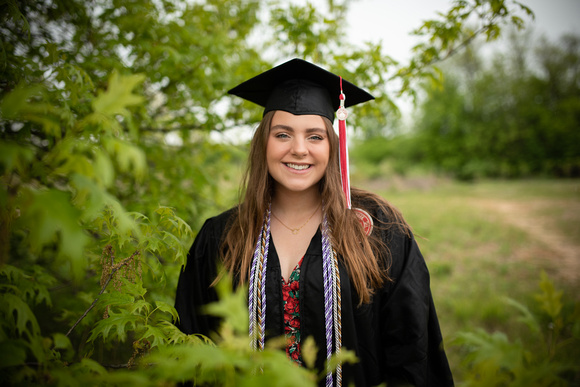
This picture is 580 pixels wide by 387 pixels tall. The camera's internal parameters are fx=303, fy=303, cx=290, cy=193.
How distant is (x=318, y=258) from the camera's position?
187 cm

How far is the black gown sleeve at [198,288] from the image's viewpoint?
1.96 meters

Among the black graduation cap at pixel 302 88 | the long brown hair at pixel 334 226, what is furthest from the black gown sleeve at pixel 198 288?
the black graduation cap at pixel 302 88

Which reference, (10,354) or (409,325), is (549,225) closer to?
(409,325)

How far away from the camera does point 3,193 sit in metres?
0.72

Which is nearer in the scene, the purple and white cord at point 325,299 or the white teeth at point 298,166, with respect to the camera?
the purple and white cord at point 325,299

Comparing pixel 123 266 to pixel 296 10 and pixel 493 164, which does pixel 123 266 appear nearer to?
pixel 296 10

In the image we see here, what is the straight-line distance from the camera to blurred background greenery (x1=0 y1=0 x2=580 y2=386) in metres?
0.73

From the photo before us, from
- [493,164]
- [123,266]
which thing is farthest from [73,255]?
[493,164]

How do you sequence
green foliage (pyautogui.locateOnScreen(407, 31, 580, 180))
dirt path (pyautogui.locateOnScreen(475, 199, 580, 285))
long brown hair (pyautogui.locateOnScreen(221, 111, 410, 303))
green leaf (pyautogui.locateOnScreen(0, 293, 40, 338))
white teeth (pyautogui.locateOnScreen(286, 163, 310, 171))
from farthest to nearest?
green foliage (pyautogui.locateOnScreen(407, 31, 580, 180)) → dirt path (pyautogui.locateOnScreen(475, 199, 580, 285)) → white teeth (pyautogui.locateOnScreen(286, 163, 310, 171)) → long brown hair (pyautogui.locateOnScreen(221, 111, 410, 303)) → green leaf (pyautogui.locateOnScreen(0, 293, 40, 338))

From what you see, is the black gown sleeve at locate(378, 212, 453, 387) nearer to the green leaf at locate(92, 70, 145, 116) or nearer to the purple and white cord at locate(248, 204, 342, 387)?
the purple and white cord at locate(248, 204, 342, 387)

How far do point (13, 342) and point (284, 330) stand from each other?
1.29m

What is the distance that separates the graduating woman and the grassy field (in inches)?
14.8

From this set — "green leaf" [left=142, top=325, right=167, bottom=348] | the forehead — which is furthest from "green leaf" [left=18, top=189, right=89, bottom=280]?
the forehead

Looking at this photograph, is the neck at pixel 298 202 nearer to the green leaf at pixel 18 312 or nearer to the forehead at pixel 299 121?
the forehead at pixel 299 121
